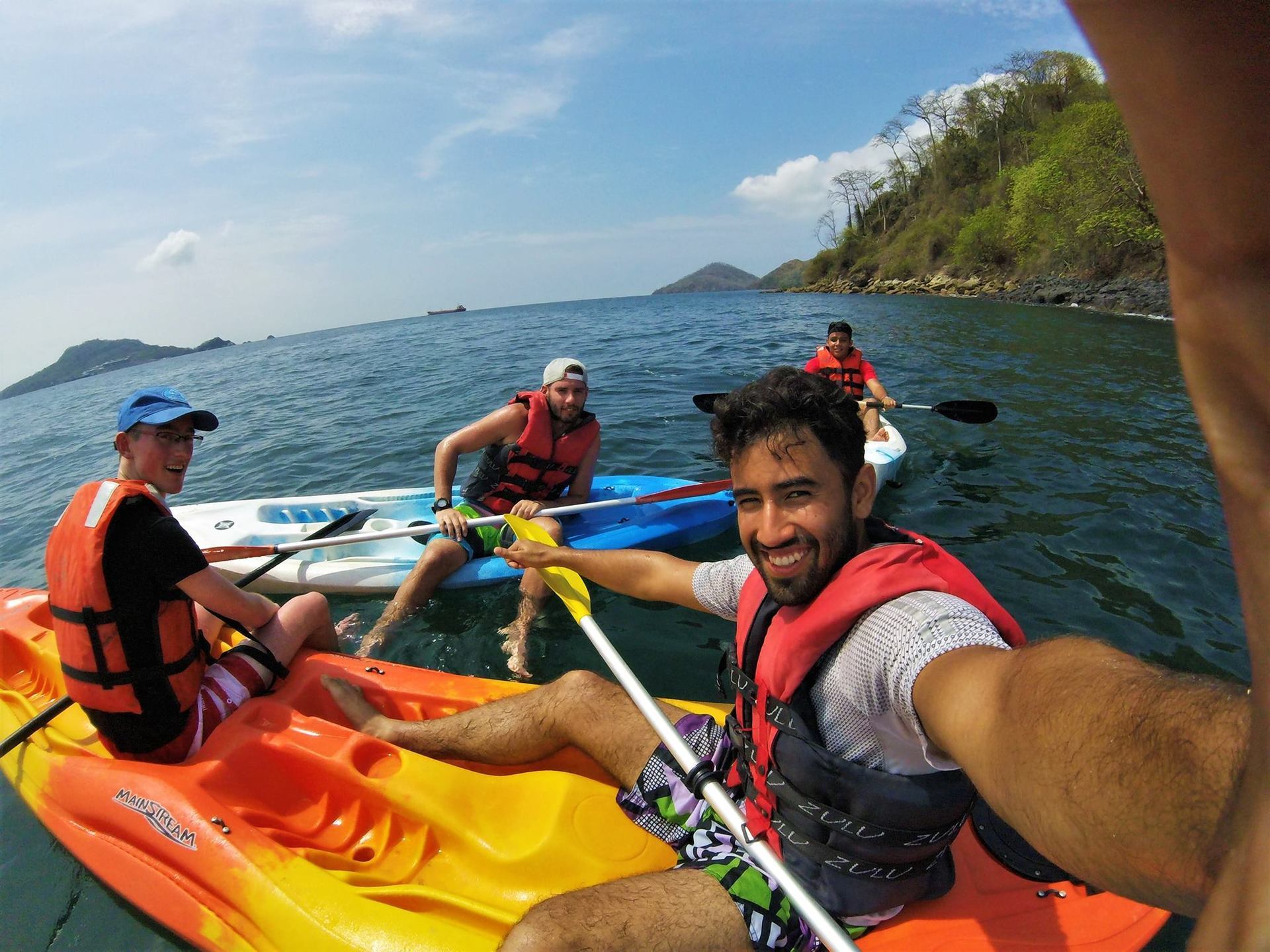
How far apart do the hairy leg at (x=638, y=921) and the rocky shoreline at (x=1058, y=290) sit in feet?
33.5

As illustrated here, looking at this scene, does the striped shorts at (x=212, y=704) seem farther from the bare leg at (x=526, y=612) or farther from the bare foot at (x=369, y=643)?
the bare leg at (x=526, y=612)

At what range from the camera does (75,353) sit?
361 ft

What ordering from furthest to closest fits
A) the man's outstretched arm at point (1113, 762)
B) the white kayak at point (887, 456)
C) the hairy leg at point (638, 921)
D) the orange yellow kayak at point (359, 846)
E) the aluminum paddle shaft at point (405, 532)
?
the white kayak at point (887, 456)
the aluminum paddle shaft at point (405, 532)
the orange yellow kayak at point (359, 846)
the hairy leg at point (638, 921)
the man's outstretched arm at point (1113, 762)

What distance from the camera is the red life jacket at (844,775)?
1672 millimetres

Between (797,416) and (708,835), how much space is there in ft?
4.73

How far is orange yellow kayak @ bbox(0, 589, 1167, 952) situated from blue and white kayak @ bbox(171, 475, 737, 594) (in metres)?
1.85

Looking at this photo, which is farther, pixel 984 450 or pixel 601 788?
pixel 984 450

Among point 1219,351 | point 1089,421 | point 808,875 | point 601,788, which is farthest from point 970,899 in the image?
point 1089,421

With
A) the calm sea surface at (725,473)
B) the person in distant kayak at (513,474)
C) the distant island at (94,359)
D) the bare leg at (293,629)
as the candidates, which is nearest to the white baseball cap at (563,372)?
the person in distant kayak at (513,474)

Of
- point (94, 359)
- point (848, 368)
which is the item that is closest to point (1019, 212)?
point (848, 368)

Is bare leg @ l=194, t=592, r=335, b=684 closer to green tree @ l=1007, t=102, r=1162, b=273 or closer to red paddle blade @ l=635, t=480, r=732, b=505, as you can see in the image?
red paddle blade @ l=635, t=480, r=732, b=505

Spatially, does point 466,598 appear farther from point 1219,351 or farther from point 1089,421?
point 1089,421

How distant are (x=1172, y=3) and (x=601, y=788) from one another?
9.12ft

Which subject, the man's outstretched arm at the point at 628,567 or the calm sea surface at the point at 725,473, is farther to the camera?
the calm sea surface at the point at 725,473
